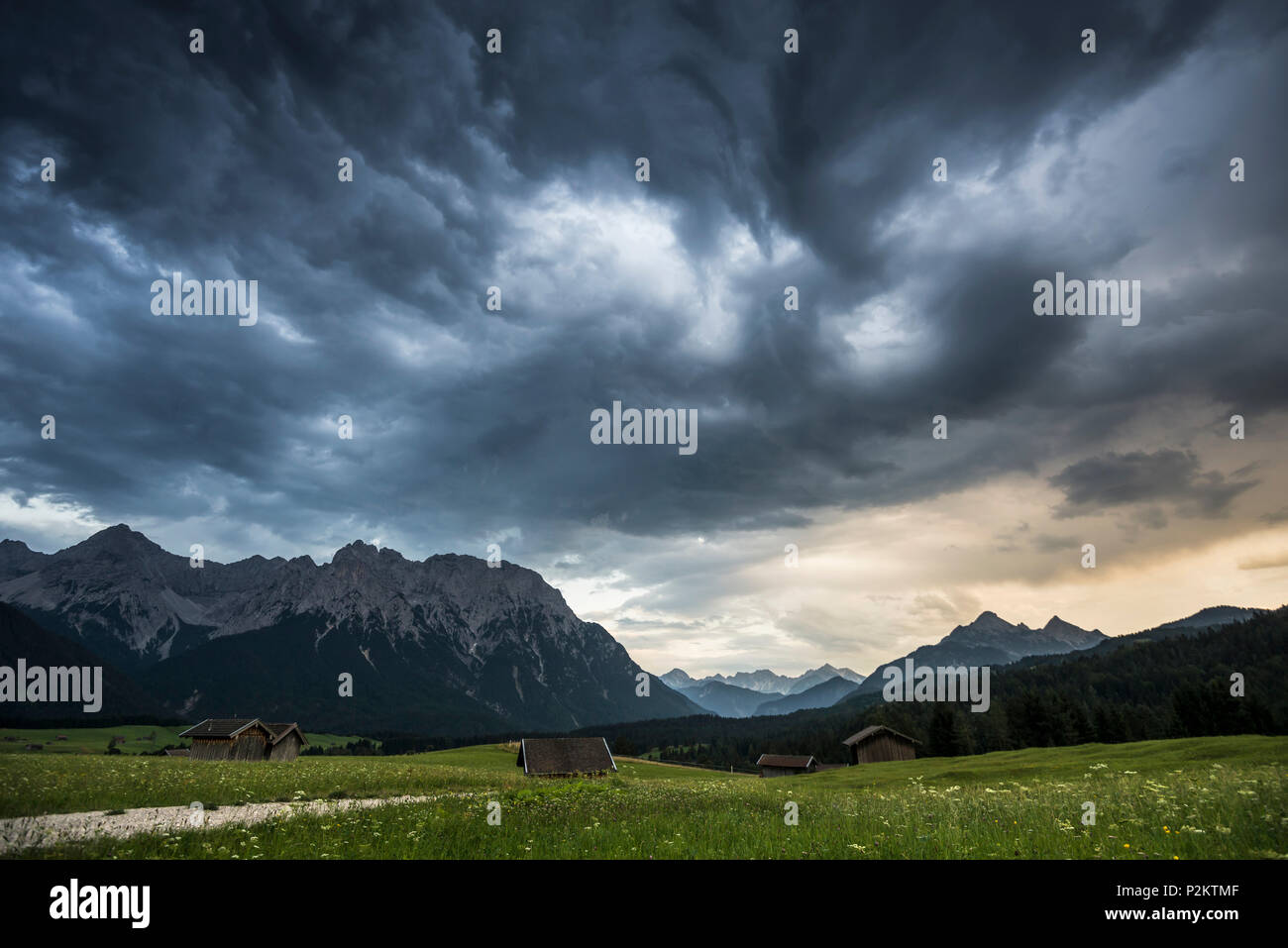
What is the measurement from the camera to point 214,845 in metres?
11.7

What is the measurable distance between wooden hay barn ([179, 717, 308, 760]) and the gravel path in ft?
196

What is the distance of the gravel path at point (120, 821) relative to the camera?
41.4 feet

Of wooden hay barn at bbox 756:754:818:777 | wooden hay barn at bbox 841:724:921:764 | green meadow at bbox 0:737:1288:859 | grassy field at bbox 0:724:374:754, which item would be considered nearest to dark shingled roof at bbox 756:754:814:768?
wooden hay barn at bbox 756:754:818:777

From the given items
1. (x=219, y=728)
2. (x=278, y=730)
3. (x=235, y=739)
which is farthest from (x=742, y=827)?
(x=278, y=730)

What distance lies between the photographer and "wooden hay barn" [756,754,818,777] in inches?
4055

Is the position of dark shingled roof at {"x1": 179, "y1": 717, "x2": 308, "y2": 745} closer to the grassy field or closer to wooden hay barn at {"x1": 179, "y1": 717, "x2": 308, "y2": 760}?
wooden hay barn at {"x1": 179, "y1": 717, "x2": 308, "y2": 760}

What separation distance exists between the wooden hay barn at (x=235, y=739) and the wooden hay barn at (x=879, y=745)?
84687 mm

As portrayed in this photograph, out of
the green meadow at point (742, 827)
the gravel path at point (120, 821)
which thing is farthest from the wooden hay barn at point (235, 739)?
the green meadow at point (742, 827)

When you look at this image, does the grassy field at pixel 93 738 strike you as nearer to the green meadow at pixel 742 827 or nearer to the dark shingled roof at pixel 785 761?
the dark shingled roof at pixel 785 761

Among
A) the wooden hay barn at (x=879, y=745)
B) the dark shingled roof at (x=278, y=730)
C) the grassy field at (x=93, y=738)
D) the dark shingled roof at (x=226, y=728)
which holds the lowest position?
the grassy field at (x=93, y=738)

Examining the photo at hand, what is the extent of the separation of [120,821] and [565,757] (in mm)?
55958

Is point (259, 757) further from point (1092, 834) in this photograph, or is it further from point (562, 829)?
point (1092, 834)

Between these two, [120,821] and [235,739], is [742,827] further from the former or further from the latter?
[235,739]
